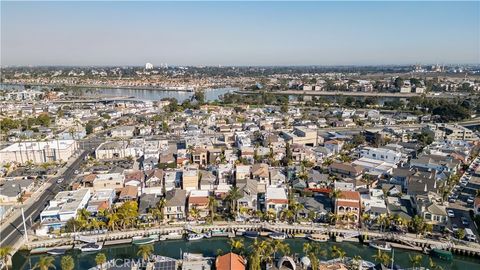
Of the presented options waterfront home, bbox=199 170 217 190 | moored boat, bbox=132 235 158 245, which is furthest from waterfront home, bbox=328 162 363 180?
moored boat, bbox=132 235 158 245

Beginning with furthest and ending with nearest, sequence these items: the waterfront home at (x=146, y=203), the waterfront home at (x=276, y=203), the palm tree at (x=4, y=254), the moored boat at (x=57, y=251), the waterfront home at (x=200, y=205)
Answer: the waterfront home at (x=200, y=205), the waterfront home at (x=276, y=203), the waterfront home at (x=146, y=203), the moored boat at (x=57, y=251), the palm tree at (x=4, y=254)

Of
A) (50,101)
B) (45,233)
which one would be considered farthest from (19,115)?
(45,233)

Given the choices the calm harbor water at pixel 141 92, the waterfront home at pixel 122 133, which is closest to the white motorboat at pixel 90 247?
the waterfront home at pixel 122 133

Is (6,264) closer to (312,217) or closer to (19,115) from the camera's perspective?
(312,217)

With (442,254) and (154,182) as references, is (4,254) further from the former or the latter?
(442,254)

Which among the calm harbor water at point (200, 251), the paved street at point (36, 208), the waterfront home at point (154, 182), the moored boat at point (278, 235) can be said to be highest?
the waterfront home at point (154, 182)

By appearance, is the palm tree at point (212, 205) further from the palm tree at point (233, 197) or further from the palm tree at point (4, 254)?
the palm tree at point (4, 254)
